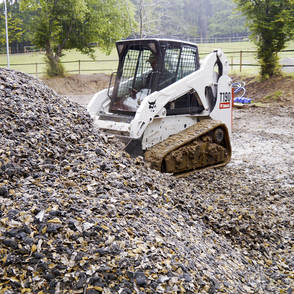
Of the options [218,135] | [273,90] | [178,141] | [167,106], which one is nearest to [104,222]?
[178,141]

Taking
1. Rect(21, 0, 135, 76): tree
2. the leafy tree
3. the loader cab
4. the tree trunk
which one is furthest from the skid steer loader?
the leafy tree

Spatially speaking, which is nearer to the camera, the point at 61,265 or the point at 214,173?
the point at 61,265

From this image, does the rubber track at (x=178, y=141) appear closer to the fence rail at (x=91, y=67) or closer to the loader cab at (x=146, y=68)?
the loader cab at (x=146, y=68)

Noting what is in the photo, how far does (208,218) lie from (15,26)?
24.0 metres

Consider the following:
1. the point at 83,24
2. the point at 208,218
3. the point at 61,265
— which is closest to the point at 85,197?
the point at 61,265

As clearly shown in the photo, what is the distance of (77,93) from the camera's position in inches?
877

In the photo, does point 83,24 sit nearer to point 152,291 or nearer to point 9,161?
point 9,161

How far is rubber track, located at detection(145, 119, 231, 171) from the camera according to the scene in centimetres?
622

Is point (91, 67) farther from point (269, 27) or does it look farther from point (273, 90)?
point (273, 90)

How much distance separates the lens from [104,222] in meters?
3.12

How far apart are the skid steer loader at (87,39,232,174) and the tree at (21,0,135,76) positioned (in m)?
16.5

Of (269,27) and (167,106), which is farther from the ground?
(269,27)

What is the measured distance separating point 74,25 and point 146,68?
17.4 metres

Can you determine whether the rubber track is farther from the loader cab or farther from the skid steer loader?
the loader cab
